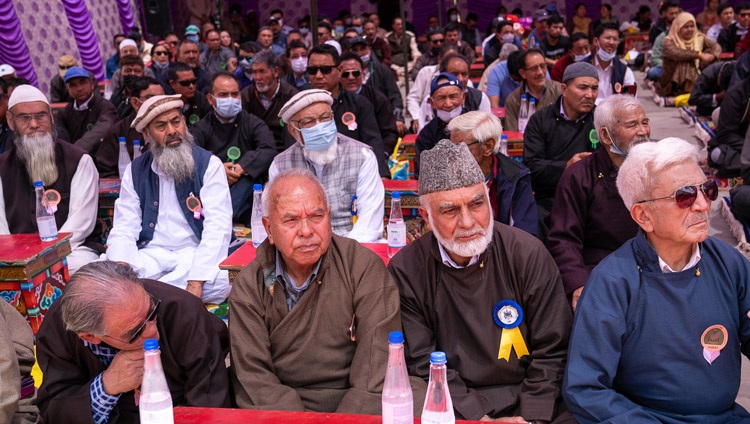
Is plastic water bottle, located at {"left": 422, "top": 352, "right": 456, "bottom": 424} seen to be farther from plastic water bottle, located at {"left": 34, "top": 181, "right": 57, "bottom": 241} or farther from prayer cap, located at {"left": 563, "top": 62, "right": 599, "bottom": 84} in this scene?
prayer cap, located at {"left": 563, "top": 62, "right": 599, "bottom": 84}

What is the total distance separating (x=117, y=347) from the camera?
2758 mm

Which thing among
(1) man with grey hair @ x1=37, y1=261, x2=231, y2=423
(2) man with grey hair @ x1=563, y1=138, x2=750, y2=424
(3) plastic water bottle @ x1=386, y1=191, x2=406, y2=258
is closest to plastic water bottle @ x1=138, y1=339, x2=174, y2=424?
(1) man with grey hair @ x1=37, y1=261, x2=231, y2=423

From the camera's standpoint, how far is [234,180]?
20.0ft

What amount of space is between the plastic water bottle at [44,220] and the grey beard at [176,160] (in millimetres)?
743

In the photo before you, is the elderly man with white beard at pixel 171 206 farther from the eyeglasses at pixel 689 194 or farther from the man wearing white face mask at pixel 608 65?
the man wearing white face mask at pixel 608 65

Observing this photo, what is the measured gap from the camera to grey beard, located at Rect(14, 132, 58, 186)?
532cm

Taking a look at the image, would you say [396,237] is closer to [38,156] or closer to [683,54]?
[38,156]

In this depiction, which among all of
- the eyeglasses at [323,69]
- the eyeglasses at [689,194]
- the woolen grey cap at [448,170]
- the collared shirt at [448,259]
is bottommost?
the collared shirt at [448,259]

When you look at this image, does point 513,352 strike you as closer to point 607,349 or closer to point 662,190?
point 607,349

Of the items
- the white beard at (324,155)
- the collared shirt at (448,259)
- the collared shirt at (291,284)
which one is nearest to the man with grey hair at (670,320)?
the collared shirt at (448,259)

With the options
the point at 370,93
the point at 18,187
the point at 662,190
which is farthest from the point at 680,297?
the point at 370,93

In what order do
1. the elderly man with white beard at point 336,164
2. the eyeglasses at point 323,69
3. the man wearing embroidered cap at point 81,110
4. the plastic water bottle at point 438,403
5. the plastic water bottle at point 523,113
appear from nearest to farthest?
the plastic water bottle at point 438,403, the elderly man with white beard at point 336,164, the eyeglasses at point 323,69, the plastic water bottle at point 523,113, the man wearing embroidered cap at point 81,110

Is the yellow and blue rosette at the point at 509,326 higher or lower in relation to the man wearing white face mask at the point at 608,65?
lower

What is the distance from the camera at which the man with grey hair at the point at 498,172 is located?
171 inches
